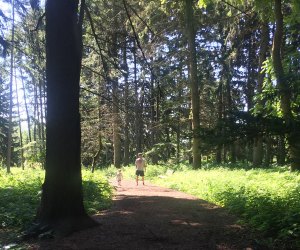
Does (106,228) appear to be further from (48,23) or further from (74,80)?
(48,23)

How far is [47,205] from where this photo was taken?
8.12 m

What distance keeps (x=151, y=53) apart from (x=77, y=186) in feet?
46.3

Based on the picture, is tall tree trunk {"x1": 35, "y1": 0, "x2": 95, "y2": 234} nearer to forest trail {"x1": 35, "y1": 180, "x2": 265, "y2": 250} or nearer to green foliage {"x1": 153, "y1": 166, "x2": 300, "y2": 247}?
forest trail {"x1": 35, "y1": 180, "x2": 265, "y2": 250}

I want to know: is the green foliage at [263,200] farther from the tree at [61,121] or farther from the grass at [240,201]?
the tree at [61,121]

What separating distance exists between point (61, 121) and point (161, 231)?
2.99 m

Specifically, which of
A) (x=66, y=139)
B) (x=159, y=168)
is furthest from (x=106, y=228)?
(x=159, y=168)

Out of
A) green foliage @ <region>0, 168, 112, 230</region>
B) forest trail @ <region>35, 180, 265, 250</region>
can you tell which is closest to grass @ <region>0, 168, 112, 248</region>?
green foliage @ <region>0, 168, 112, 230</region>

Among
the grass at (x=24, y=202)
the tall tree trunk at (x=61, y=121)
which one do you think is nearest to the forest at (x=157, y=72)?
the tall tree trunk at (x=61, y=121)

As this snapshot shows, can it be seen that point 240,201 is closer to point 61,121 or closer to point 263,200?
point 263,200

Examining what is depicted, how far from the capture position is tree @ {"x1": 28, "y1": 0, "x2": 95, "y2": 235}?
321 inches

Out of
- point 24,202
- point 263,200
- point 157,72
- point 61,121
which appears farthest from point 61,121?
point 157,72

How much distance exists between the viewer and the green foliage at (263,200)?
7062mm

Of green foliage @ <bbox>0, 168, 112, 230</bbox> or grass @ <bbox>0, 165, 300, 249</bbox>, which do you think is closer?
grass @ <bbox>0, 165, 300, 249</bbox>

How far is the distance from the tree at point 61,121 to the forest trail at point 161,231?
76cm
